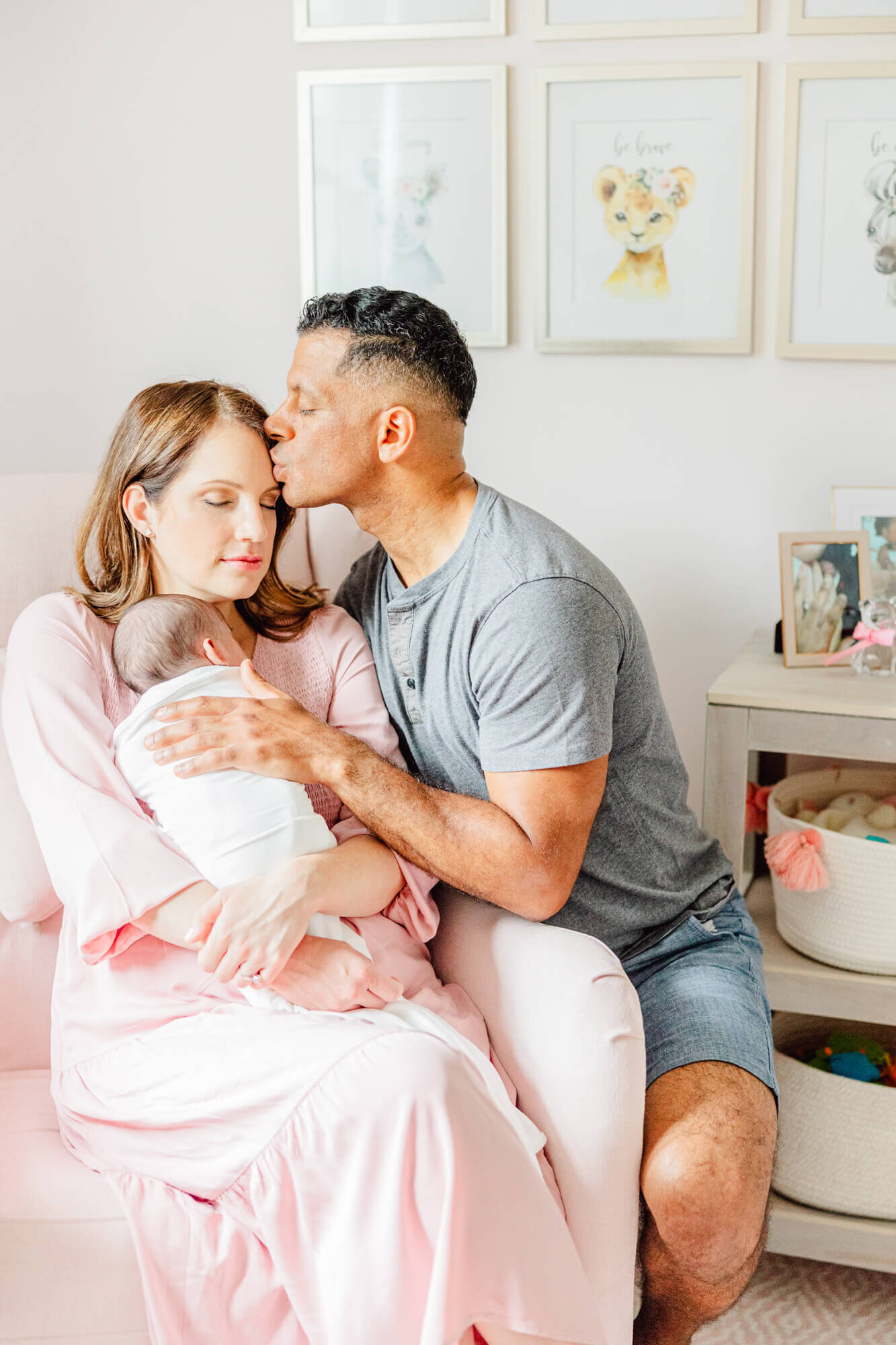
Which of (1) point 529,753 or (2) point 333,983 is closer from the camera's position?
(2) point 333,983

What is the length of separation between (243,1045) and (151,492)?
70cm

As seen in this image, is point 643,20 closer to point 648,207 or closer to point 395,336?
point 648,207

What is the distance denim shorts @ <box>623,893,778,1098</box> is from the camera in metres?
1.43

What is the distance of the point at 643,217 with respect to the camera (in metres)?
2.00

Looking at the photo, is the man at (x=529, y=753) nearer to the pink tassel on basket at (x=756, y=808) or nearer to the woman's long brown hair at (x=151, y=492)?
the woman's long brown hair at (x=151, y=492)

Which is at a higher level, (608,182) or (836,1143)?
(608,182)

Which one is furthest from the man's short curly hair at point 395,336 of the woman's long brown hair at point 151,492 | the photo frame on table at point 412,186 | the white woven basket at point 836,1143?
the white woven basket at point 836,1143

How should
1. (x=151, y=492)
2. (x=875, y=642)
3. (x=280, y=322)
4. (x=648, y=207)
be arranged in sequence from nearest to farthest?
(x=151, y=492)
(x=875, y=642)
(x=648, y=207)
(x=280, y=322)

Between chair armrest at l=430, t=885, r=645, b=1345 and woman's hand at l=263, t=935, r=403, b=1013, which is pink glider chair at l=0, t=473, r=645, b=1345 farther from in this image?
woman's hand at l=263, t=935, r=403, b=1013

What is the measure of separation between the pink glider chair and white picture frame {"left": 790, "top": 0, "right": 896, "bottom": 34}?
4.80 ft

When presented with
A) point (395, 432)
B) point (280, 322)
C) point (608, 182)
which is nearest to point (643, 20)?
point (608, 182)

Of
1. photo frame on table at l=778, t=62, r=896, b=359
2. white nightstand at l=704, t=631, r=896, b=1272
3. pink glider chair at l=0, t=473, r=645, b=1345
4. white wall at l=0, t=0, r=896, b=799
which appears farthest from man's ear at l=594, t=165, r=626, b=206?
pink glider chair at l=0, t=473, r=645, b=1345

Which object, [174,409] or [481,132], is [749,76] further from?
[174,409]

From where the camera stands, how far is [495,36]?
200 cm
